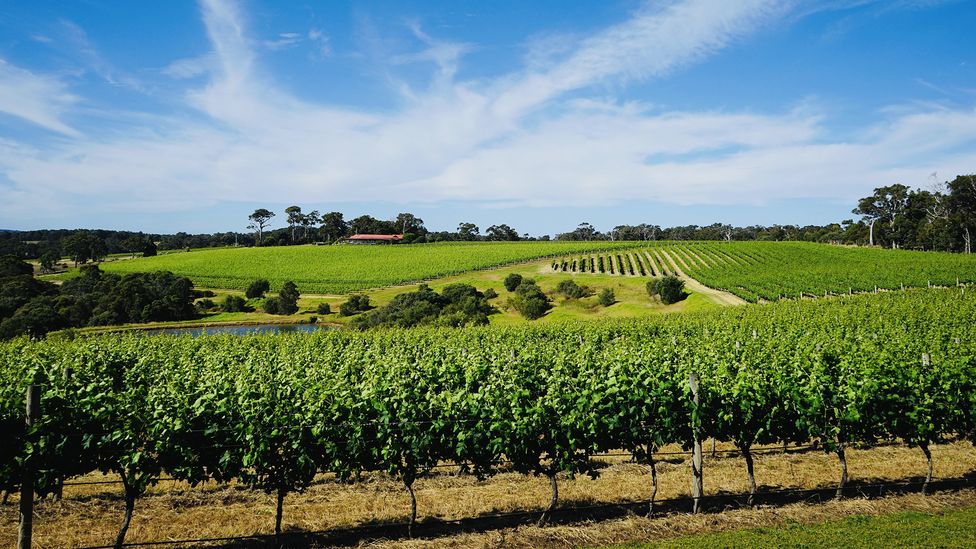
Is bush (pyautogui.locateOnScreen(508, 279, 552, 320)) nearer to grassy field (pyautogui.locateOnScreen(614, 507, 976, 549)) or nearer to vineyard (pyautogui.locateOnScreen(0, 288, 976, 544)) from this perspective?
vineyard (pyautogui.locateOnScreen(0, 288, 976, 544))

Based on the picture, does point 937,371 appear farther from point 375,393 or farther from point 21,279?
point 21,279

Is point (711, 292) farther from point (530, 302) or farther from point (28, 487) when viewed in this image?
point (28, 487)

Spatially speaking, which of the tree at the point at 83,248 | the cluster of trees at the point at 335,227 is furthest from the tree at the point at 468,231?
the tree at the point at 83,248

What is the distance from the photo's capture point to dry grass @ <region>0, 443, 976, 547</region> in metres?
9.27

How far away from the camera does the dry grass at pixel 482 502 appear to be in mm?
9273

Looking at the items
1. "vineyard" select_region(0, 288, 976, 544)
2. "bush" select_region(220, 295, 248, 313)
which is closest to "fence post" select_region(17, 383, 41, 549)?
"vineyard" select_region(0, 288, 976, 544)

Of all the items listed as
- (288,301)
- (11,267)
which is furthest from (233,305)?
(11,267)

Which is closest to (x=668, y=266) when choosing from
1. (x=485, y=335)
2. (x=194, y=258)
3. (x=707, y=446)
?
(x=485, y=335)

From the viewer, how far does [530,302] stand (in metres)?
57.0

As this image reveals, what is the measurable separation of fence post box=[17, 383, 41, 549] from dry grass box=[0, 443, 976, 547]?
1181 mm

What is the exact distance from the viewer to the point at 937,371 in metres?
11.1

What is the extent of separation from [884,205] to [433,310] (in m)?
110

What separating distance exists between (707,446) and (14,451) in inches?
600

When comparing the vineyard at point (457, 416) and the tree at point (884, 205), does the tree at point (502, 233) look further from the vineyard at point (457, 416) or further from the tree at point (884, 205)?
the vineyard at point (457, 416)
